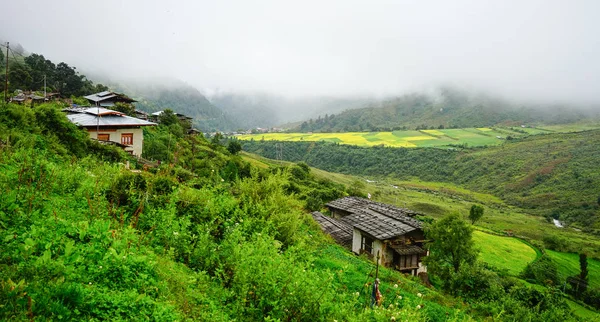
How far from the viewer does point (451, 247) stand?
26438 mm

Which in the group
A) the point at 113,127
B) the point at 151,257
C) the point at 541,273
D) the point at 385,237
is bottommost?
the point at 541,273

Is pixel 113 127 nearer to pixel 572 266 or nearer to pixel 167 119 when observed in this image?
pixel 167 119

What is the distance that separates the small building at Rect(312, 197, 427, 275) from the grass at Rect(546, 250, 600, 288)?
1076 inches

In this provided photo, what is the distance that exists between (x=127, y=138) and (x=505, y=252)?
50038 millimetres

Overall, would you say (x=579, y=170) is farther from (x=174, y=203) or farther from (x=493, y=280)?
(x=174, y=203)

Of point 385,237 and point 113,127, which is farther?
point 113,127

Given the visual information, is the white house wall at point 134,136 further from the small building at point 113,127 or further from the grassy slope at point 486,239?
the grassy slope at point 486,239

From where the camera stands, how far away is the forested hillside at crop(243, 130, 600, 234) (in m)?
95.2

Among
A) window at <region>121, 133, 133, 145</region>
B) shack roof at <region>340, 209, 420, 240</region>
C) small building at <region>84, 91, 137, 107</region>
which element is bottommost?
shack roof at <region>340, 209, 420, 240</region>

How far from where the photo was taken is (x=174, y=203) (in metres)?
10.0

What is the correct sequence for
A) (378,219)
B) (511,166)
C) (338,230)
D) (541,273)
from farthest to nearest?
(511,166) < (541,273) < (338,230) < (378,219)

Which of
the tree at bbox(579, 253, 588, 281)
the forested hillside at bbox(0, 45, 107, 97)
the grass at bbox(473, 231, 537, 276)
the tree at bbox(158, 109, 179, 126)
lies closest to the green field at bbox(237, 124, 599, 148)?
the grass at bbox(473, 231, 537, 276)

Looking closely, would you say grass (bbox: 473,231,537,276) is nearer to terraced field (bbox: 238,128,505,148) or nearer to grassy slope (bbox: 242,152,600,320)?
grassy slope (bbox: 242,152,600,320)

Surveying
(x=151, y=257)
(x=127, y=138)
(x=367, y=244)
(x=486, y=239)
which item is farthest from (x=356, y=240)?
(x=486, y=239)
